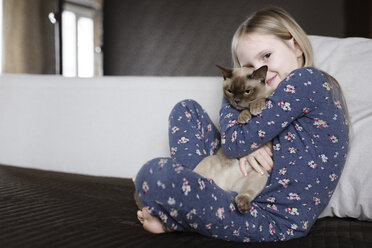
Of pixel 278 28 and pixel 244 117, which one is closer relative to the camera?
pixel 244 117

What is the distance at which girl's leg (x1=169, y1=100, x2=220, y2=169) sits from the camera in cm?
118

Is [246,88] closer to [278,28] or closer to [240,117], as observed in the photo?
[240,117]

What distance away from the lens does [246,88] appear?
117 cm

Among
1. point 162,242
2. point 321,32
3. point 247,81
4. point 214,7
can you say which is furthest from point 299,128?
point 214,7

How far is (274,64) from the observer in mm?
1182

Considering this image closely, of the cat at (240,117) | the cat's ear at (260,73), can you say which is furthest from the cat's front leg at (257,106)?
the cat's ear at (260,73)

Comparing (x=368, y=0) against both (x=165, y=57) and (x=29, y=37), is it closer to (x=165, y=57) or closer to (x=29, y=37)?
(x=165, y=57)

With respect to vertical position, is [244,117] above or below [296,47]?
below

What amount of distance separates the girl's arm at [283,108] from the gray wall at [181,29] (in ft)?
5.97

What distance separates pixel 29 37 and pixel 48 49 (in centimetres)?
21

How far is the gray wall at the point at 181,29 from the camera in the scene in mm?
2699

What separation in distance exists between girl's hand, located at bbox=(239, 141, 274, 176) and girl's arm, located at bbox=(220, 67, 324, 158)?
0.05 meters

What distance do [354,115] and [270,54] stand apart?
35cm

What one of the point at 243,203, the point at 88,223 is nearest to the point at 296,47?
the point at 243,203
